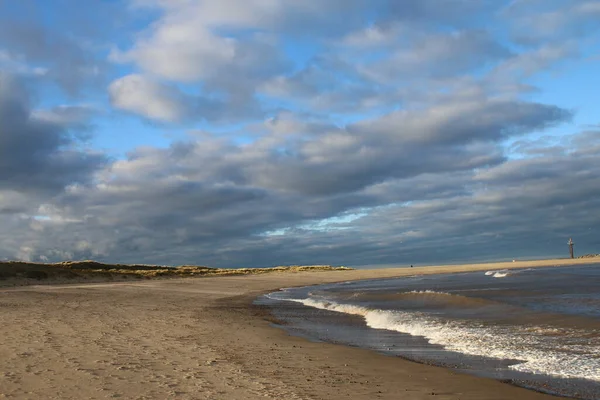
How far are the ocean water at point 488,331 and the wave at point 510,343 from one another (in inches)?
0.6

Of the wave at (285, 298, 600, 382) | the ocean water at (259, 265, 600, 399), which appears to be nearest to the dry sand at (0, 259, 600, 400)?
the ocean water at (259, 265, 600, 399)

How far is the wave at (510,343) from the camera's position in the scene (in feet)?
37.3

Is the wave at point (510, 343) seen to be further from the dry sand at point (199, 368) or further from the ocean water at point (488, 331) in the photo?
the dry sand at point (199, 368)

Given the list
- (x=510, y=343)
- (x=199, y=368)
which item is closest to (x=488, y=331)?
(x=510, y=343)

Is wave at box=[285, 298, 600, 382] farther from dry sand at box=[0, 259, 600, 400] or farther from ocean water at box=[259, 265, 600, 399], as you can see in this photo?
dry sand at box=[0, 259, 600, 400]

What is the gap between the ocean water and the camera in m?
11.2

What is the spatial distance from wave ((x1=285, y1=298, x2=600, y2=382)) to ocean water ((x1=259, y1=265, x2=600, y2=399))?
2cm

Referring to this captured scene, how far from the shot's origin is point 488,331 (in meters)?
17.1

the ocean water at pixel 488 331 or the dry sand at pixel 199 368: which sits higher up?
the dry sand at pixel 199 368

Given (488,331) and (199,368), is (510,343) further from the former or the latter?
(199,368)

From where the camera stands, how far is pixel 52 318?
64.2 feet

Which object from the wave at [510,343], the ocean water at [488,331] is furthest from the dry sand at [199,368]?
the wave at [510,343]

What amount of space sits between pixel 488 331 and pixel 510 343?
2503mm

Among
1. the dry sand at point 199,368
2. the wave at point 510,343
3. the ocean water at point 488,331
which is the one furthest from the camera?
the wave at point 510,343
